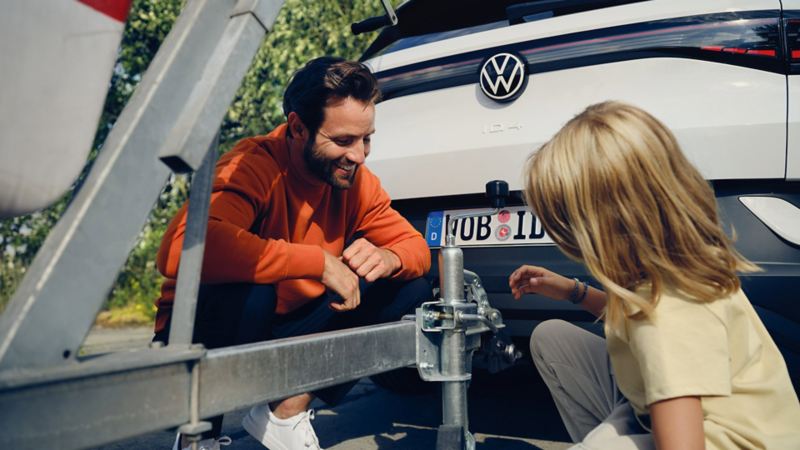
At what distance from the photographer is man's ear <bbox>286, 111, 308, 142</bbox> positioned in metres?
2.20

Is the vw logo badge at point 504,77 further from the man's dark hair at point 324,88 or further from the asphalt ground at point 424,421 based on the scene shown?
the asphalt ground at point 424,421

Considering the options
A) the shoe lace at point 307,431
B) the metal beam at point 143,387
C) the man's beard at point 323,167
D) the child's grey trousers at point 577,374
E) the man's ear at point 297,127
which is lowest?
the metal beam at point 143,387

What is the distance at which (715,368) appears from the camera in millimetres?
1206

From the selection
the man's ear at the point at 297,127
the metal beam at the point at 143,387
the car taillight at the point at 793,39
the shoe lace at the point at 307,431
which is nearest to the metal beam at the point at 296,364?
the metal beam at the point at 143,387

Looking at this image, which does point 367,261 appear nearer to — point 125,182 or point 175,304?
point 175,304

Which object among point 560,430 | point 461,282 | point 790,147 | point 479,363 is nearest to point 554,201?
point 461,282

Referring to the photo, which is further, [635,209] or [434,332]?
[434,332]

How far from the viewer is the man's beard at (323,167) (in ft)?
7.05

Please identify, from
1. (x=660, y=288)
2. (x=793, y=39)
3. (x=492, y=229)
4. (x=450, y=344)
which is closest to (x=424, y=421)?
(x=492, y=229)

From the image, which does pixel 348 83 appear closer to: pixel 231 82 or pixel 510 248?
pixel 510 248

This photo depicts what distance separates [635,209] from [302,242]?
112 cm

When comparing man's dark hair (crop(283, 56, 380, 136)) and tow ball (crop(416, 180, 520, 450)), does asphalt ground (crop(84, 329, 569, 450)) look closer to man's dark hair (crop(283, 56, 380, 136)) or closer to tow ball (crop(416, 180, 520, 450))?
tow ball (crop(416, 180, 520, 450))

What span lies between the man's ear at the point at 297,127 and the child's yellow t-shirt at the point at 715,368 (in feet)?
3.88

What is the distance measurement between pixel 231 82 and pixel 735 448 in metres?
1.08
